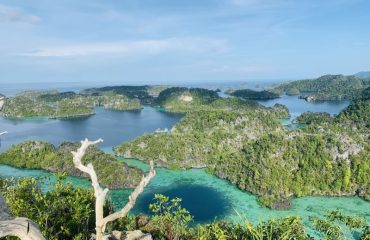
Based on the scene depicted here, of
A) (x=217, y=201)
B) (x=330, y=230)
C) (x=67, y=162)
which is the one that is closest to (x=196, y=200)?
(x=217, y=201)

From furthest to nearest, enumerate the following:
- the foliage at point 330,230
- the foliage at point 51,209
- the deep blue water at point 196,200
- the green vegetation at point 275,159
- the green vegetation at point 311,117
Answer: the green vegetation at point 311,117, the green vegetation at point 275,159, the deep blue water at point 196,200, the foliage at point 330,230, the foliage at point 51,209

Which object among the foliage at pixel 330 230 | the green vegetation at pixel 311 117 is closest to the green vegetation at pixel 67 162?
the foliage at pixel 330 230

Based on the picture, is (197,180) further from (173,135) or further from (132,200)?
(132,200)

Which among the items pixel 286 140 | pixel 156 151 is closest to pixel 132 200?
pixel 286 140

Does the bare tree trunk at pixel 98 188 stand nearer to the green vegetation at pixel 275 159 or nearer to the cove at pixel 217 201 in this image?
the cove at pixel 217 201

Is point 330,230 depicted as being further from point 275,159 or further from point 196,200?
point 275,159
